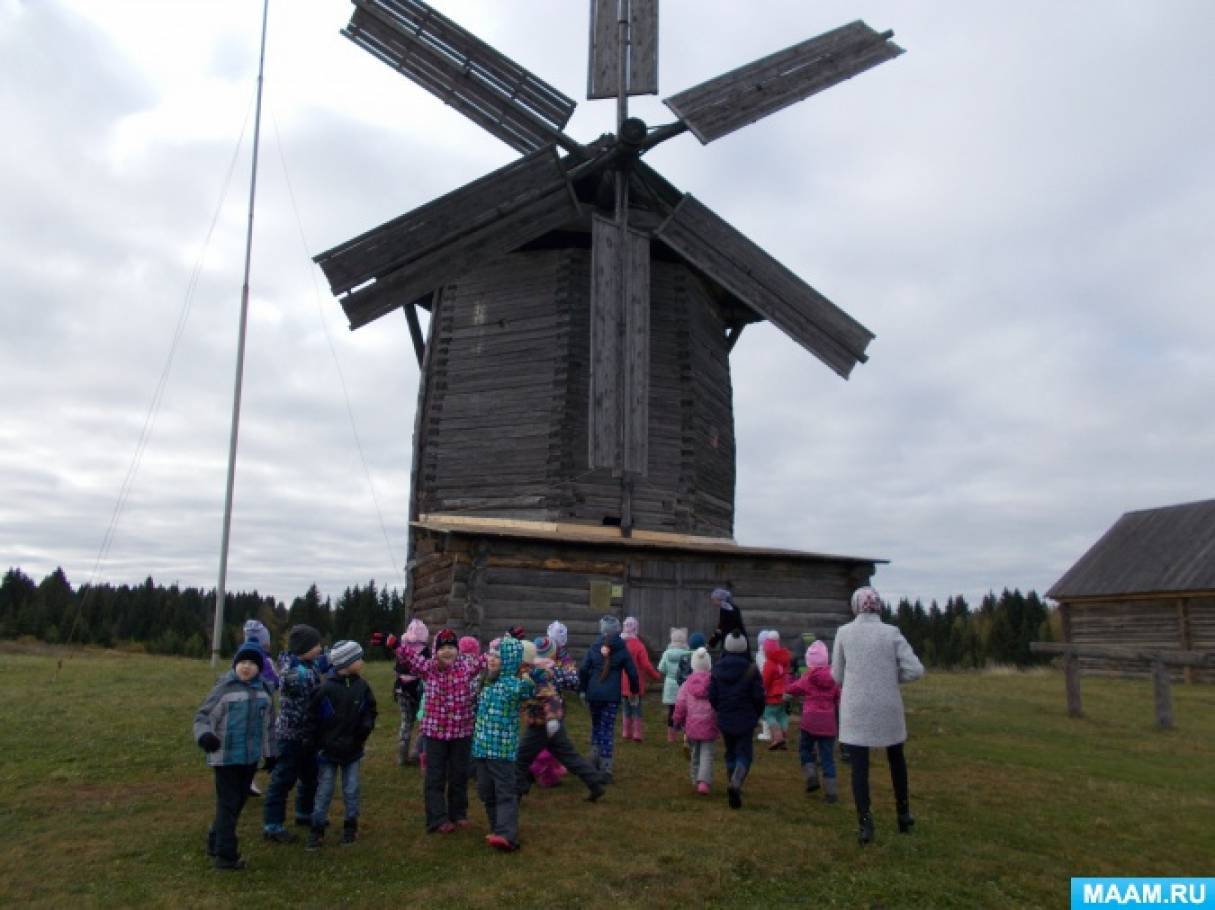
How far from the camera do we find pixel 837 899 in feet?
21.1

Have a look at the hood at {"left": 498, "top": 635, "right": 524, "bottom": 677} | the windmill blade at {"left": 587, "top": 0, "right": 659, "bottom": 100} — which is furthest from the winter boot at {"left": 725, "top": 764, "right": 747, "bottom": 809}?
the windmill blade at {"left": 587, "top": 0, "right": 659, "bottom": 100}

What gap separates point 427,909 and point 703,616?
490 inches

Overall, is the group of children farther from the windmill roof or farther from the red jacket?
the windmill roof

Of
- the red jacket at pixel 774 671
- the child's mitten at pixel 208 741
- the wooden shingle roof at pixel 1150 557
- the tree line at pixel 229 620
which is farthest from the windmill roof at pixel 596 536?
the tree line at pixel 229 620

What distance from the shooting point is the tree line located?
5753 centimetres

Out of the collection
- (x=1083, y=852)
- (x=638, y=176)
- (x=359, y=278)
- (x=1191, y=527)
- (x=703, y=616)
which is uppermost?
(x=638, y=176)

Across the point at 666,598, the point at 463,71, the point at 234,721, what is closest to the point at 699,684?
the point at 234,721

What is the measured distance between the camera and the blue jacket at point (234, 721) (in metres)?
7.02

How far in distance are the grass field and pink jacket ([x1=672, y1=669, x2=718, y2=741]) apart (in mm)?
675

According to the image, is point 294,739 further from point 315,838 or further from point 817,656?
point 817,656

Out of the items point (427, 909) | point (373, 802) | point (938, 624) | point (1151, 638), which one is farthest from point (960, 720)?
point (938, 624)

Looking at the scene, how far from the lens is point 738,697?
9016mm

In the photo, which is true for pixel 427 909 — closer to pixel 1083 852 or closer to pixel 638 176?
pixel 1083 852

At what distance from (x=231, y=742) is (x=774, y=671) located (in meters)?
7.22
